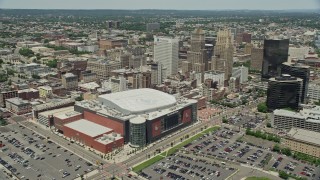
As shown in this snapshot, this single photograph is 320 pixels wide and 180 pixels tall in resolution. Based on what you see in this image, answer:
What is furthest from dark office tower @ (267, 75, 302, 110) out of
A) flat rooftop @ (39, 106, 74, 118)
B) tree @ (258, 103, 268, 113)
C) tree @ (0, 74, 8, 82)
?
tree @ (0, 74, 8, 82)

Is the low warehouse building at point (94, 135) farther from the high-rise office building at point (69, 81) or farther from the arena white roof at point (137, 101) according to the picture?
the high-rise office building at point (69, 81)

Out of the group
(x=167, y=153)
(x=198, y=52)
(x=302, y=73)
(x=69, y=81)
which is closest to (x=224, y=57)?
(x=198, y=52)

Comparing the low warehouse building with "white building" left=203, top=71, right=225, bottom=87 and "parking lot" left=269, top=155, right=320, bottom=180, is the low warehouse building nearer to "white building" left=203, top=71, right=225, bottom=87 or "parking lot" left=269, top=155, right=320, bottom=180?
"parking lot" left=269, top=155, right=320, bottom=180

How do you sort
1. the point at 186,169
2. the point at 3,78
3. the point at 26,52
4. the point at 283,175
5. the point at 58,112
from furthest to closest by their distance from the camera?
the point at 26,52 < the point at 3,78 < the point at 58,112 < the point at 186,169 < the point at 283,175

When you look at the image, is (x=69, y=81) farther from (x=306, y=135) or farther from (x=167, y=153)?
(x=306, y=135)

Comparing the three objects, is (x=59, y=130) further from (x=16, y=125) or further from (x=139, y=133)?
(x=139, y=133)

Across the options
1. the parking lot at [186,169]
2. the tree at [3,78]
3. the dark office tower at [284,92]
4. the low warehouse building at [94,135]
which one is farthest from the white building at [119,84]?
the tree at [3,78]
